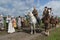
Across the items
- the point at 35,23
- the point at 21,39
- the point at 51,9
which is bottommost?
the point at 21,39

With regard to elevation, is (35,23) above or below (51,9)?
below

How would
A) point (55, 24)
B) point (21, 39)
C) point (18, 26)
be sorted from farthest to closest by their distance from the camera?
point (55, 24), point (18, 26), point (21, 39)

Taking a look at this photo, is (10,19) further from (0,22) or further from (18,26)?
(18,26)

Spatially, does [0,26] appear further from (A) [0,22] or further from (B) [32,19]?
(B) [32,19]

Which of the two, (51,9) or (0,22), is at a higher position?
(51,9)

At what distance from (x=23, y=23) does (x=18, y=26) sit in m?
1.89

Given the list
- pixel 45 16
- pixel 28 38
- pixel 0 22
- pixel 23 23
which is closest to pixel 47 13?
pixel 45 16


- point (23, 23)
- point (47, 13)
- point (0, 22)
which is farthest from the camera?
point (23, 23)

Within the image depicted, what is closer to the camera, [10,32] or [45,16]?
[45,16]

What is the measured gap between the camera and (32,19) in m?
19.3

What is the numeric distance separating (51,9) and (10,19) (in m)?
5.44

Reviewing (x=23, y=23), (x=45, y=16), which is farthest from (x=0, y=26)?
(x=45, y=16)

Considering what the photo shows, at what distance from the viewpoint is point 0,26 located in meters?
23.8

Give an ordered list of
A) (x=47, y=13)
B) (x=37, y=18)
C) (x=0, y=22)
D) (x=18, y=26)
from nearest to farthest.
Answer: (x=47, y=13) < (x=37, y=18) < (x=0, y=22) < (x=18, y=26)
